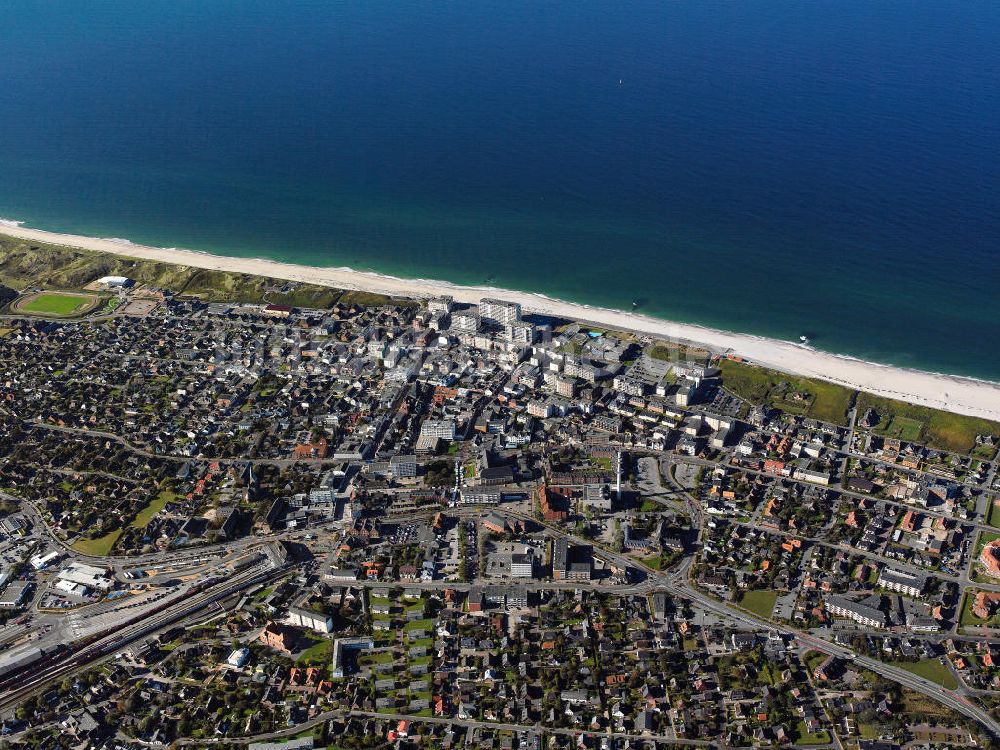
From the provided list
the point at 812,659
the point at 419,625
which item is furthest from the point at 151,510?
the point at 812,659

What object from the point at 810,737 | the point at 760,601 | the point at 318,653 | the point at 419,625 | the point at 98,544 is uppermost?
the point at 760,601

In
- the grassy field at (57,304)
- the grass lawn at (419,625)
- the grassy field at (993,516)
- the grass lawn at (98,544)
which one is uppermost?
the grassy field at (57,304)

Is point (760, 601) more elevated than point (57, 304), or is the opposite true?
point (57, 304)

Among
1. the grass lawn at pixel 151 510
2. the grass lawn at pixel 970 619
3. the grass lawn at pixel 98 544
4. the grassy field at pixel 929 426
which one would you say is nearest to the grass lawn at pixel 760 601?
the grass lawn at pixel 970 619

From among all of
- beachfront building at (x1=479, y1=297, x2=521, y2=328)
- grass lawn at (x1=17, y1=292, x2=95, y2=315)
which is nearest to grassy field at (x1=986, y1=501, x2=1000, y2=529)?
beachfront building at (x1=479, y1=297, x2=521, y2=328)

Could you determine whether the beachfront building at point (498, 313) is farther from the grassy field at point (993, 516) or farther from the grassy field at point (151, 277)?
the grassy field at point (993, 516)

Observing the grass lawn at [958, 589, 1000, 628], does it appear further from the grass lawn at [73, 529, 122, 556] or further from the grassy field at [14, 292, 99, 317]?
the grassy field at [14, 292, 99, 317]

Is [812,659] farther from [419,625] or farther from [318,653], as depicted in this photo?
[318,653]
